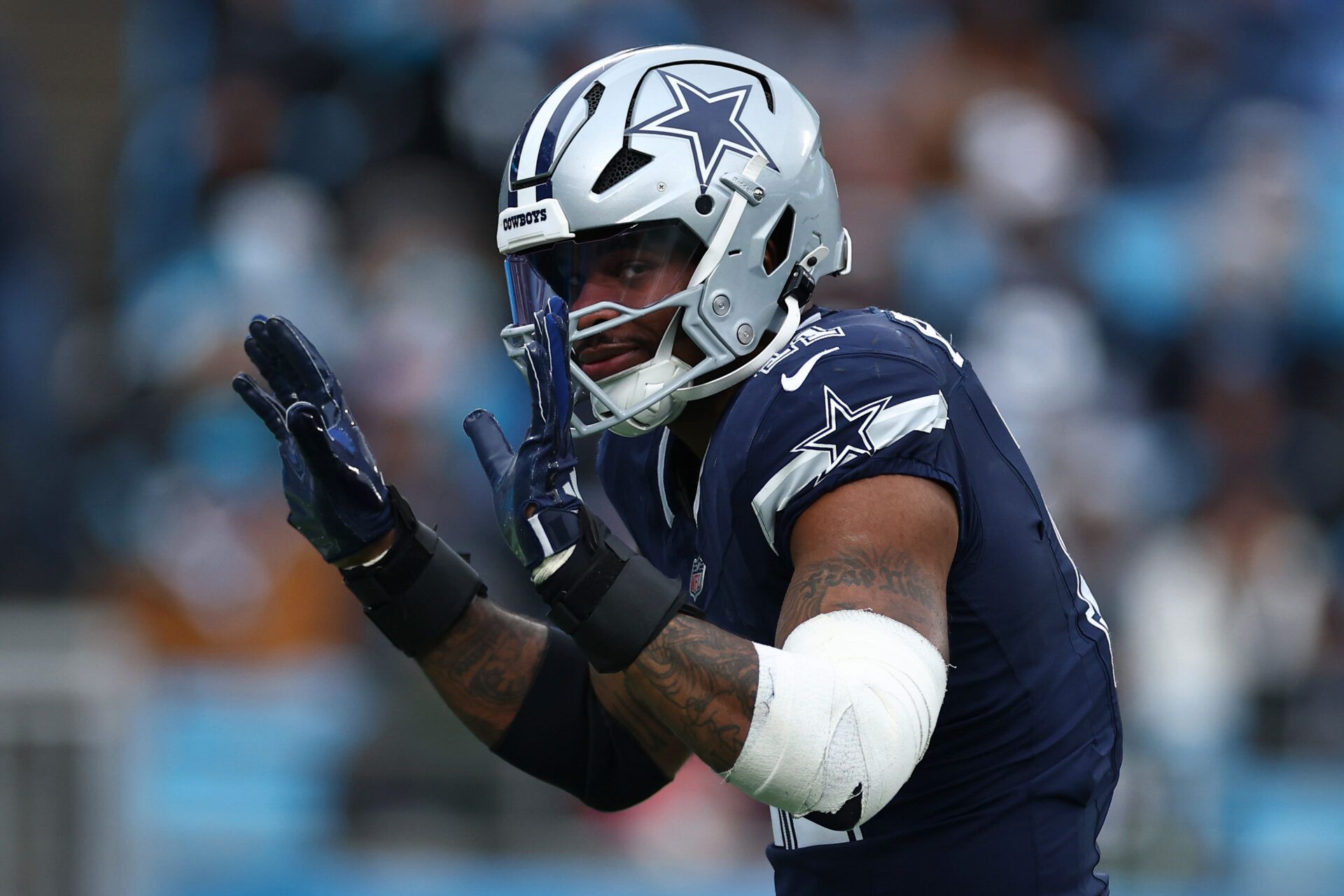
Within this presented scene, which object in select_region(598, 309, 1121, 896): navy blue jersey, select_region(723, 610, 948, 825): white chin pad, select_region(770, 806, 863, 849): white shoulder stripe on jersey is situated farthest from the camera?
select_region(770, 806, 863, 849): white shoulder stripe on jersey

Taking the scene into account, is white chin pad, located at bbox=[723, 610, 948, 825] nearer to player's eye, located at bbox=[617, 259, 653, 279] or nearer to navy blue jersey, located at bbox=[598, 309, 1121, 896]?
navy blue jersey, located at bbox=[598, 309, 1121, 896]

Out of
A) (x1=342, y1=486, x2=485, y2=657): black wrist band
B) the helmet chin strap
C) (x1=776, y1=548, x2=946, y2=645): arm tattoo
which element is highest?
the helmet chin strap

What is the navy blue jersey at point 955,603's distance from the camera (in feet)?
9.05

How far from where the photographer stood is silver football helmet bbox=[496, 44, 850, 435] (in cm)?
309

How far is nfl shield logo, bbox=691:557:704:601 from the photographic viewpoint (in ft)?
10.1

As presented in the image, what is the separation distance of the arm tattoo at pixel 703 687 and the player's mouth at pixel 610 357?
64 cm

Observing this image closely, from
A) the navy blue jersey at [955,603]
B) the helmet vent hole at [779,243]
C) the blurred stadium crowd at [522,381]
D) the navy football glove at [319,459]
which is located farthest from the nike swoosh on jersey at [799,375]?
the blurred stadium crowd at [522,381]

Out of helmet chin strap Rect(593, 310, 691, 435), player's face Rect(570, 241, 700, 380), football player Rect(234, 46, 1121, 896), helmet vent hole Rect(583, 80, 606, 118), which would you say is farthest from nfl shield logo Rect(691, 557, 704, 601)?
helmet vent hole Rect(583, 80, 606, 118)

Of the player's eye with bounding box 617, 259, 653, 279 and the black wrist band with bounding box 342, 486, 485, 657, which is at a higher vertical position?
the player's eye with bounding box 617, 259, 653, 279

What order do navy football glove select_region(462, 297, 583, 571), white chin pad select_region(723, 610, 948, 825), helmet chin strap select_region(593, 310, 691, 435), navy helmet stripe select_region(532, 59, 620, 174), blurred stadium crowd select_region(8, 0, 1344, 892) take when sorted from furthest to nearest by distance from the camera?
1. blurred stadium crowd select_region(8, 0, 1344, 892)
2. navy helmet stripe select_region(532, 59, 620, 174)
3. helmet chin strap select_region(593, 310, 691, 435)
4. navy football glove select_region(462, 297, 583, 571)
5. white chin pad select_region(723, 610, 948, 825)

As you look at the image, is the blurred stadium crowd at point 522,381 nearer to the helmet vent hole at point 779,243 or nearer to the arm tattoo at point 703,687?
the helmet vent hole at point 779,243

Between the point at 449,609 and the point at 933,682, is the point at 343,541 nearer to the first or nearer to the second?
the point at 449,609

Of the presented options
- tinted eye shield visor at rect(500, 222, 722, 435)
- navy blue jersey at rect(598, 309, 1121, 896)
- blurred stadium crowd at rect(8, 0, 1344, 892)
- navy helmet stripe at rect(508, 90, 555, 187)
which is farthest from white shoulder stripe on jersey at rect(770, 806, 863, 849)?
blurred stadium crowd at rect(8, 0, 1344, 892)

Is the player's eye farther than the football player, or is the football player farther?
the player's eye
